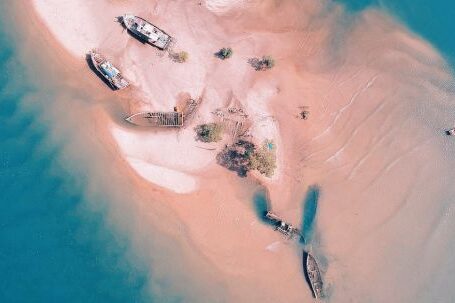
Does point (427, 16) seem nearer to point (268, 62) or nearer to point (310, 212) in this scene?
point (268, 62)

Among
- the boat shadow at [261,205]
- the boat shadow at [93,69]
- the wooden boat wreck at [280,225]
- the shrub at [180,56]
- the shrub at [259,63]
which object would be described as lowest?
the wooden boat wreck at [280,225]

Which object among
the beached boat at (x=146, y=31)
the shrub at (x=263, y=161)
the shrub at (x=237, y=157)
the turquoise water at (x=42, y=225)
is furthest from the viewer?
the shrub at (x=237, y=157)

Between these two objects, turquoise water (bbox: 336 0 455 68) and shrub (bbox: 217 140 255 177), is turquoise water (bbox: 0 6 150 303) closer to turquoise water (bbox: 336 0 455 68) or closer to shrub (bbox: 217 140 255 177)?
shrub (bbox: 217 140 255 177)

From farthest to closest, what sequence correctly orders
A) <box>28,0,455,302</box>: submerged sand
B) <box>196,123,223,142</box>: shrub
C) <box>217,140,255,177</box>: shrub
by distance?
1. <box>217,140,255,177</box>: shrub
2. <box>28,0,455,302</box>: submerged sand
3. <box>196,123,223,142</box>: shrub

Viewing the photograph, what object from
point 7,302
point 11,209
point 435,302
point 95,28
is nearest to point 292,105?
point 95,28

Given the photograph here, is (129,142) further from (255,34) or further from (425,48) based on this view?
(425,48)

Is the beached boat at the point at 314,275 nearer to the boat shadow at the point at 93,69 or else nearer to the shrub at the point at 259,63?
the shrub at the point at 259,63

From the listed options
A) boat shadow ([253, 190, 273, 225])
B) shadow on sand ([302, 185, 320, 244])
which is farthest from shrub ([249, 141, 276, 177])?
shadow on sand ([302, 185, 320, 244])

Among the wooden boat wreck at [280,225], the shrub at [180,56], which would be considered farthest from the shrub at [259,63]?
the wooden boat wreck at [280,225]
